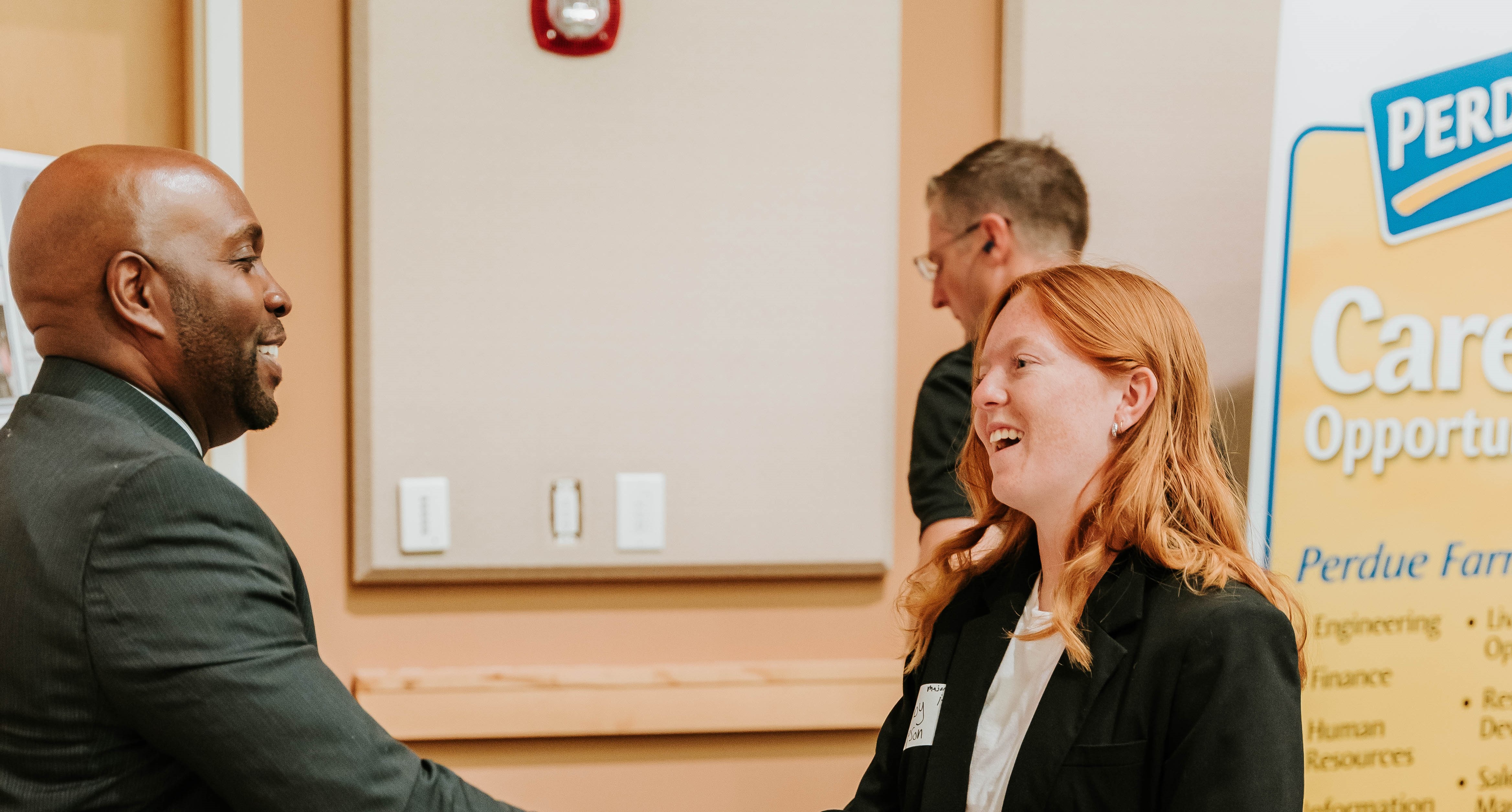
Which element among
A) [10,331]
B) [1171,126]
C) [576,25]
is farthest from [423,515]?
[1171,126]

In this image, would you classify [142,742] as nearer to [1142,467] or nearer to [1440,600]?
[1142,467]

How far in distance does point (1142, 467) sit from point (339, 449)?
1.60 m

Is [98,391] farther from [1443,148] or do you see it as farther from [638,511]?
[1443,148]

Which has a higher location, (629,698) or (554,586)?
(554,586)

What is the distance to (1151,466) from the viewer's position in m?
1.18

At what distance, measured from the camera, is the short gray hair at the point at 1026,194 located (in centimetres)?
197

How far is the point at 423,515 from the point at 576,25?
101 centimetres

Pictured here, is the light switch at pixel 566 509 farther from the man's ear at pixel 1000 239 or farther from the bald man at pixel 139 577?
the bald man at pixel 139 577

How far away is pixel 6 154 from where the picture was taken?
5.56ft

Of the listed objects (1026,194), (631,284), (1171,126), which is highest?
(1171,126)

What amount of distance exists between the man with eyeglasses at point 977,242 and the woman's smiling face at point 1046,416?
→ 0.57 meters

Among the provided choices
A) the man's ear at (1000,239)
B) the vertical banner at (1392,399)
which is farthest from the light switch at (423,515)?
the vertical banner at (1392,399)

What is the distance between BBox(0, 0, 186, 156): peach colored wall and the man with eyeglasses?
140 cm

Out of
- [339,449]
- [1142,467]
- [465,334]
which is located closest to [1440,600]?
[1142,467]
